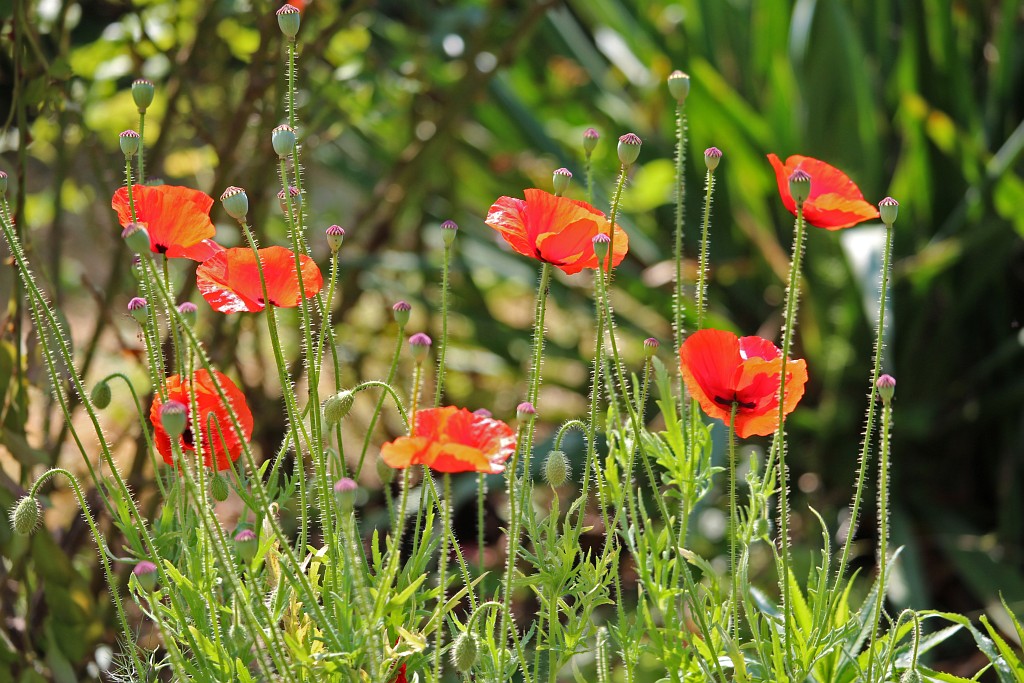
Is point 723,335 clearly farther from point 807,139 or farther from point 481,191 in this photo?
point 481,191

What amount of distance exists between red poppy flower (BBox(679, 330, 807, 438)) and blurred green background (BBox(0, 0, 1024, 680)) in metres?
0.87

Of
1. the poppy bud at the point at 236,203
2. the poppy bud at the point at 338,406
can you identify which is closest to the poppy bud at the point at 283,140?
the poppy bud at the point at 236,203

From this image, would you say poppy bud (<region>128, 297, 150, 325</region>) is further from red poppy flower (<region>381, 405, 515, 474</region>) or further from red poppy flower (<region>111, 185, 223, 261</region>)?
red poppy flower (<region>381, 405, 515, 474</region>)

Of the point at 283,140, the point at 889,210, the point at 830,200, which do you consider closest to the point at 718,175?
the point at 830,200

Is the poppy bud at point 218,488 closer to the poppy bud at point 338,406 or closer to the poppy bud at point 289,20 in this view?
the poppy bud at point 338,406

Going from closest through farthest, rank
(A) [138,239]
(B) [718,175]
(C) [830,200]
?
(A) [138,239] → (C) [830,200] → (B) [718,175]

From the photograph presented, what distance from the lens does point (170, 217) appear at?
2.38ft

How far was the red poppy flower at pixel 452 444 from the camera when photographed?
0.61m

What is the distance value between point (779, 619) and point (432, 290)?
1.73m

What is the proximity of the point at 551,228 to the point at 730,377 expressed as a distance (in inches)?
5.3

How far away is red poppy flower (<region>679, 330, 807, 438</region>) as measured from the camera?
0.71m

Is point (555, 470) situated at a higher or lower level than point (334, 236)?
lower

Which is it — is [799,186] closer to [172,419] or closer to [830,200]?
[830,200]

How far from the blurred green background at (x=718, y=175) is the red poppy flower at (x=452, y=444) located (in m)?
0.88
